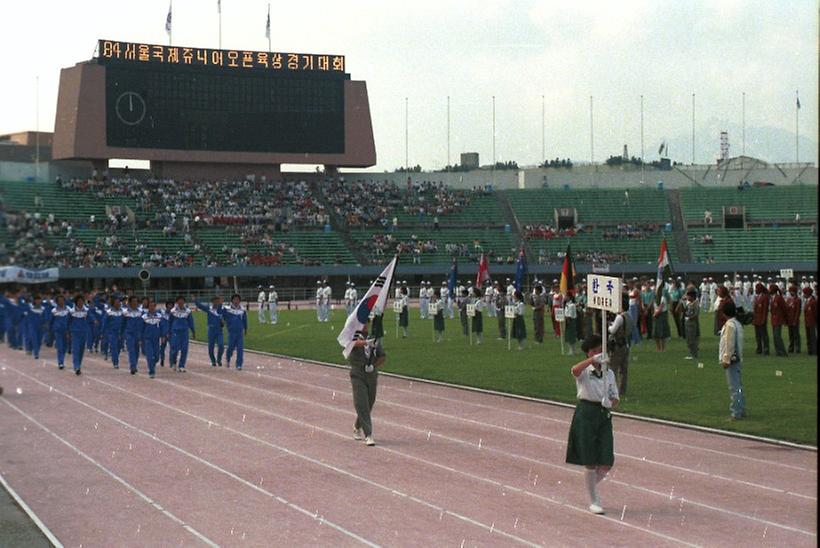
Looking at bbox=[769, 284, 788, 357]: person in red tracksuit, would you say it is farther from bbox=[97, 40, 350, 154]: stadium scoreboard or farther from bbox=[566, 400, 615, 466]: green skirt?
bbox=[97, 40, 350, 154]: stadium scoreboard

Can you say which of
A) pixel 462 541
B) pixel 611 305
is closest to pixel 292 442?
pixel 611 305

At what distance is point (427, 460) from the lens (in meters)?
14.6

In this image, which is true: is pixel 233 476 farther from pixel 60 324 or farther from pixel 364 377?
pixel 60 324

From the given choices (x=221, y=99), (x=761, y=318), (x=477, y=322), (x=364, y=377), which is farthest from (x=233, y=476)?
(x=221, y=99)

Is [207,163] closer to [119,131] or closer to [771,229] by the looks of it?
[119,131]

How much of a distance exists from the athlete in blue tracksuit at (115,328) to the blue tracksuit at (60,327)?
46.3 inches

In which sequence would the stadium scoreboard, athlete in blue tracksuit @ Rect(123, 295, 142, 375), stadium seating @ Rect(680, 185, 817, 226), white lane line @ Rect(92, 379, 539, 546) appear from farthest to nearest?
stadium seating @ Rect(680, 185, 817, 226), the stadium scoreboard, athlete in blue tracksuit @ Rect(123, 295, 142, 375), white lane line @ Rect(92, 379, 539, 546)

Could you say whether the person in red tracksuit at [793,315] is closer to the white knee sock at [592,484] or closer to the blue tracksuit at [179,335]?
the blue tracksuit at [179,335]

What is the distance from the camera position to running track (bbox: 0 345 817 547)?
1059cm

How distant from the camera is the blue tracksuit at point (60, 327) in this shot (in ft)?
92.7

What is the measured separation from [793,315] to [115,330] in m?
16.5

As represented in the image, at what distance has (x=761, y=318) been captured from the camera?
2894 cm

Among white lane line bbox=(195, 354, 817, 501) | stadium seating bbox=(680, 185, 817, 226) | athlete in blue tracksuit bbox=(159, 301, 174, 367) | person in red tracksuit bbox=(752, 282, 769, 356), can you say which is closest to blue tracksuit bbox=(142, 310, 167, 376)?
athlete in blue tracksuit bbox=(159, 301, 174, 367)

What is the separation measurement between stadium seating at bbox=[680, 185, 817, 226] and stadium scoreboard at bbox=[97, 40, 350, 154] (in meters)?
25.8
